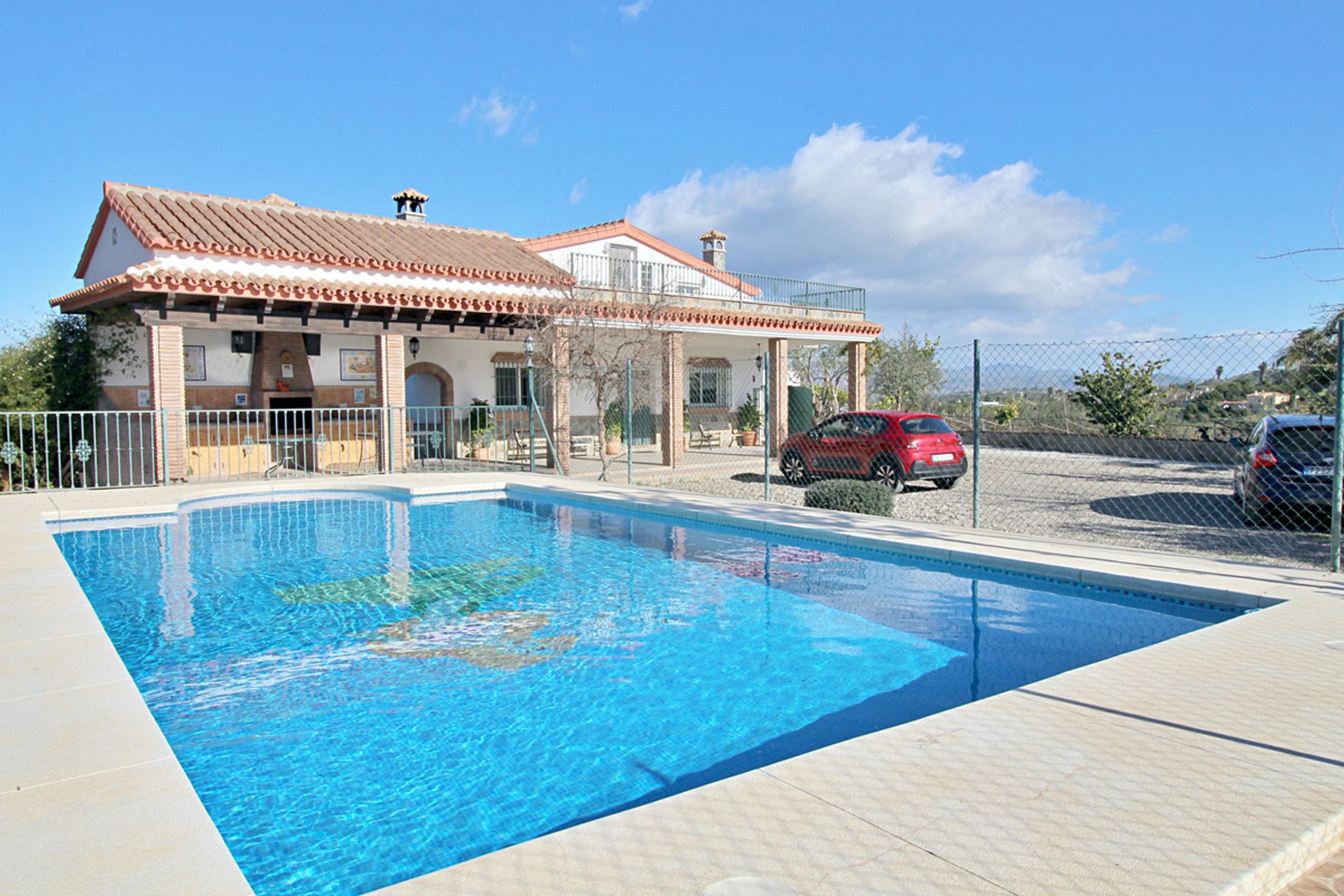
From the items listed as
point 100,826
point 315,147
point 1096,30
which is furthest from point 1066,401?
point 100,826

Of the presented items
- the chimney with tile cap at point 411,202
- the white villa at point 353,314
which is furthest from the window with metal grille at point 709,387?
the chimney with tile cap at point 411,202

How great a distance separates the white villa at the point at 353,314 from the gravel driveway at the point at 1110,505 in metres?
4.10

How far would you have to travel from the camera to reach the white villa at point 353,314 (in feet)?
46.8

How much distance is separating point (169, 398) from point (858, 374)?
17251 mm

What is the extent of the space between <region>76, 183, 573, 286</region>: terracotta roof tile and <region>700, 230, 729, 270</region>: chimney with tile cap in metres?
9.77

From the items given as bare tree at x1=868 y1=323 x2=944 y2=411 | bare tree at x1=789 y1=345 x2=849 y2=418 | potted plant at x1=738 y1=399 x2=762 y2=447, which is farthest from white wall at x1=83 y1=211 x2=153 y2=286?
bare tree at x1=868 y1=323 x2=944 y2=411

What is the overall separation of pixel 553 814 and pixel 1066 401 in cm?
2375

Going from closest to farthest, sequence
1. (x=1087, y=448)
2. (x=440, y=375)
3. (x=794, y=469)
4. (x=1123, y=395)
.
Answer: (x=794, y=469) → (x=440, y=375) → (x=1087, y=448) → (x=1123, y=395)

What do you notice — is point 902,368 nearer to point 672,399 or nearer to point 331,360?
point 672,399

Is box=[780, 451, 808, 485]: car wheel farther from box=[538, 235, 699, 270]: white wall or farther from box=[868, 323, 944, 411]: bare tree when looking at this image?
box=[868, 323, 944, 411]: bare tree

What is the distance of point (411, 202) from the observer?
909 inches

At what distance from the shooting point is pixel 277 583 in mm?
7637

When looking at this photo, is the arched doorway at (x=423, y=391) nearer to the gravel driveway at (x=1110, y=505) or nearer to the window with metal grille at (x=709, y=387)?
the gravel driveway at (x=1110, y=505)

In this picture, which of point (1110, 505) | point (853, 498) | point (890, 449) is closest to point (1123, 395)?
point (1110, 505)
